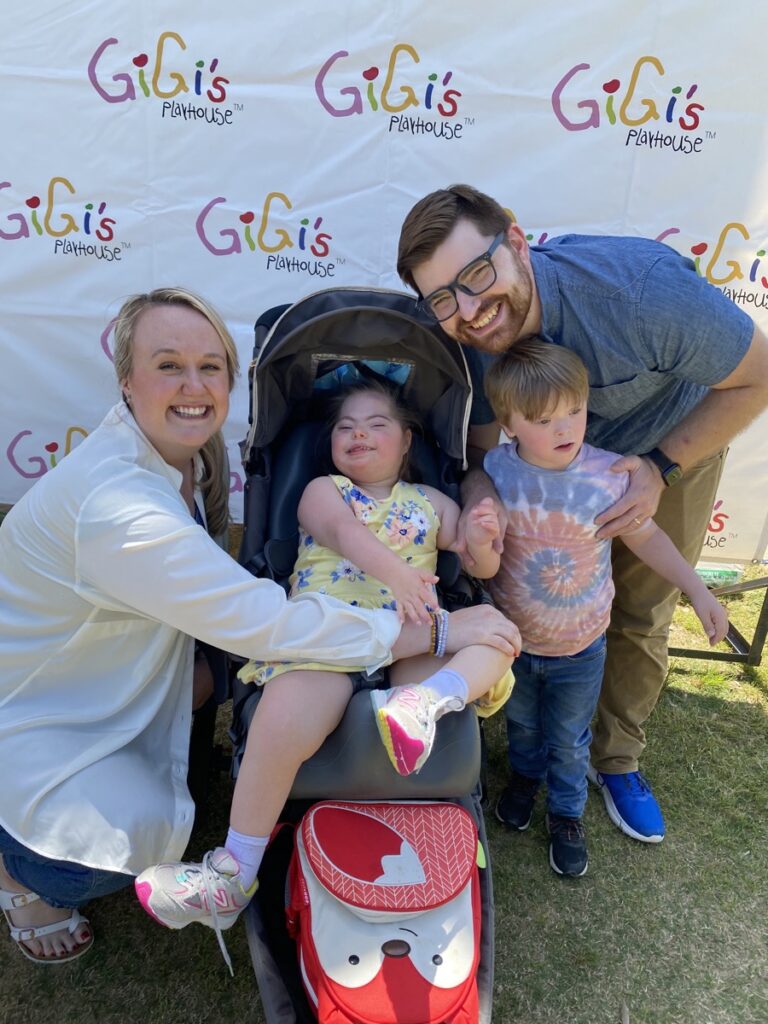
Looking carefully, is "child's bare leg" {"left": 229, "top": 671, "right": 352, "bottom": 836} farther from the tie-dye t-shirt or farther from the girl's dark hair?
the girl's dark hair

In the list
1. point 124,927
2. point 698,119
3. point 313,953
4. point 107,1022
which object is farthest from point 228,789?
point 698,119

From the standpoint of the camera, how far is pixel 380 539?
201 centimetres

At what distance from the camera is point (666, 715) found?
2881 mm

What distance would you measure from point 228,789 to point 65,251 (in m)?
2.35

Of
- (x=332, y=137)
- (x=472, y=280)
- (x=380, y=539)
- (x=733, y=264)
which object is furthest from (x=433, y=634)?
(x=733, y=264)

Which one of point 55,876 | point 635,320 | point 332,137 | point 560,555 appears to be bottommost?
point 55,876

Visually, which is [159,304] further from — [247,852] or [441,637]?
[247,852]

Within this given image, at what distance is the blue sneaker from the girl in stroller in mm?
938

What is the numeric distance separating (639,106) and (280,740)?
2.71 meters

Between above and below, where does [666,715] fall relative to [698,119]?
below

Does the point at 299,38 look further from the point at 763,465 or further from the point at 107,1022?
the point at 107,1022

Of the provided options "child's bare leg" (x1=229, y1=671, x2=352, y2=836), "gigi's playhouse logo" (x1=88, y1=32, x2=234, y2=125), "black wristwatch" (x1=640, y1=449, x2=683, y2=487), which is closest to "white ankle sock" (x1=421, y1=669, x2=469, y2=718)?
"child's bare leg" (x1=229, y1=671, x2=352, y2=836)

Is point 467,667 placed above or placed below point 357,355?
below

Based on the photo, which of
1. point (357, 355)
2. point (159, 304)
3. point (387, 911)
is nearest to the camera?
point (387, 911)
